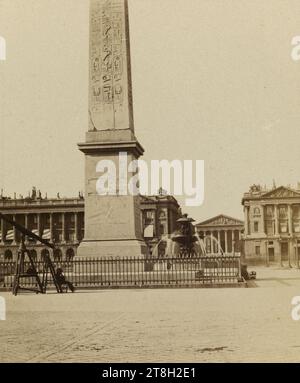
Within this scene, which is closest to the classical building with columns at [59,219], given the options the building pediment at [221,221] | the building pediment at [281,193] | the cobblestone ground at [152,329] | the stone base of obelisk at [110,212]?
the building pediment at [281,193]

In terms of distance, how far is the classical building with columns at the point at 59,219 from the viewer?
90062mm

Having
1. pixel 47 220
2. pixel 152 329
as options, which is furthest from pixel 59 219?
pixel 152 329

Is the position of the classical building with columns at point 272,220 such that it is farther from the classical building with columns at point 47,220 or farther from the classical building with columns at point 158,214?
the classical building with columns at point 47,220

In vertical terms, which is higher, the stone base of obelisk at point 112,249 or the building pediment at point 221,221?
the building pediment at point 221,221

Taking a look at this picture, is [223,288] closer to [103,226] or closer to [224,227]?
[103,226]

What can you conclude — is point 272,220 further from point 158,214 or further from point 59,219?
point 59,219

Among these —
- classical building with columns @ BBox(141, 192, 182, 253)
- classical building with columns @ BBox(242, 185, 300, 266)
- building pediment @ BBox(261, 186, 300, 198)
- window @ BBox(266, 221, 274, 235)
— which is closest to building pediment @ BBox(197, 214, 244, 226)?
classical building with columns @ BBox(242, 185, 300, 266)

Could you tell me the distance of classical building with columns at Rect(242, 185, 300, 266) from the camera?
299 ft

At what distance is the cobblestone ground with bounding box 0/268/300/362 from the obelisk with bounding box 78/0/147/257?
13.8 feet

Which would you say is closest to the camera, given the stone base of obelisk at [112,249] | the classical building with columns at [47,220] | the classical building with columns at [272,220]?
the stone base of obelisk at [112,249]

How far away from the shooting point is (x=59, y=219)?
91.6m

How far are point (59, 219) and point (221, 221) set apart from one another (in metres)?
33.1

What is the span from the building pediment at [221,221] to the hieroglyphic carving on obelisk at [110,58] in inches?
3677

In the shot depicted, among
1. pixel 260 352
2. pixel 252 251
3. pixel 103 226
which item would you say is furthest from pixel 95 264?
pixel 252 251
